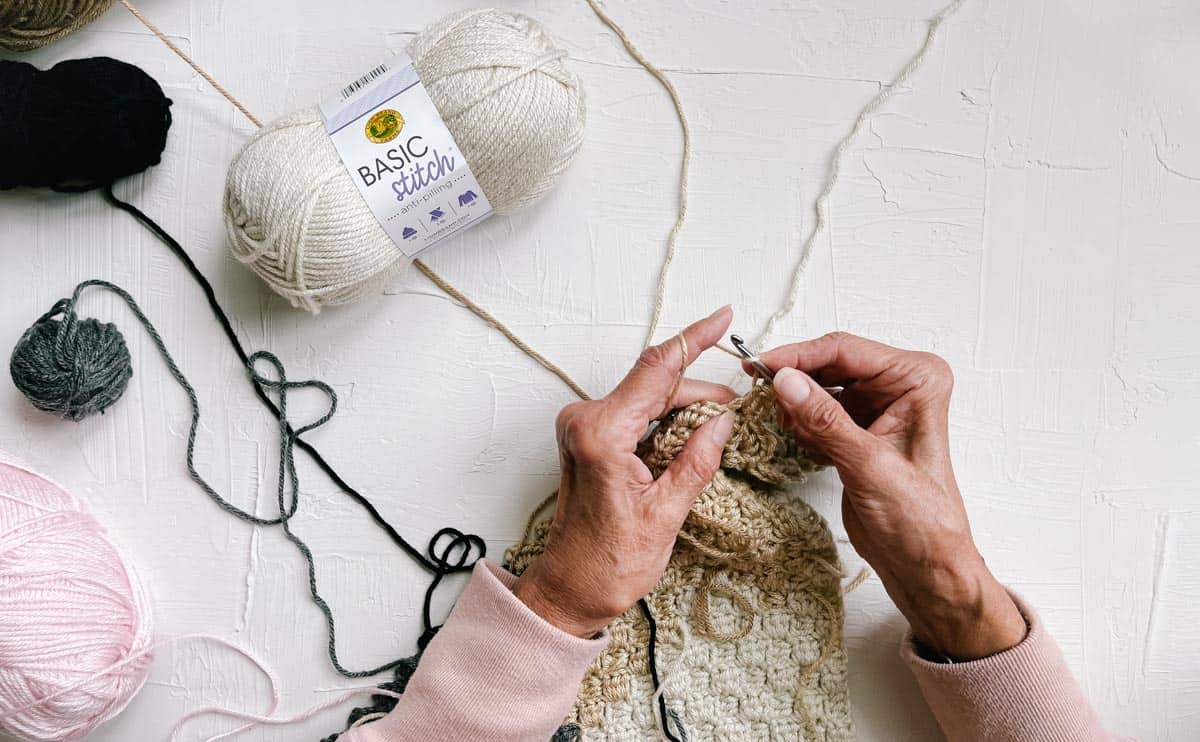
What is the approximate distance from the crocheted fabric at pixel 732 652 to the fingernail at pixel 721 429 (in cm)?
8

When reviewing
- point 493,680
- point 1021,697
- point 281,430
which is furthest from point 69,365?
point 1021,697

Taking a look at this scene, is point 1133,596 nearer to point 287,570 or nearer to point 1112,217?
point 1112,217

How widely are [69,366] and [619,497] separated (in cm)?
59

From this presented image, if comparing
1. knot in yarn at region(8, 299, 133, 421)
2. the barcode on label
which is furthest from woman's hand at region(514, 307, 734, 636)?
knot in yarn at region(8, 299, 133, 421)

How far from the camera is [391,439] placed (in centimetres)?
98

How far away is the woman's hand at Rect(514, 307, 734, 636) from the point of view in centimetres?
82

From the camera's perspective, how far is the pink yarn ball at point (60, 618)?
848 mm

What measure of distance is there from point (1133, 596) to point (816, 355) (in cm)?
48

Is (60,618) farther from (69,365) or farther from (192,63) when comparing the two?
(192,63)

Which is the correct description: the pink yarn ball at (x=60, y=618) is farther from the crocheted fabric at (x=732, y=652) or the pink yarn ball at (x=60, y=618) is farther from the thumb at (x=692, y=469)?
the thumb at (x=692, y=469)

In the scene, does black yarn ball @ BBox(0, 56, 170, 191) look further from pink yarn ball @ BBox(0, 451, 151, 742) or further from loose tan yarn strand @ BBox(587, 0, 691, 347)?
loose tan yarn strand @ BBox(587, 0, 691, 347)

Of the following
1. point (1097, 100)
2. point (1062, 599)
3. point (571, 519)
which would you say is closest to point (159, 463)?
point (571, 519)

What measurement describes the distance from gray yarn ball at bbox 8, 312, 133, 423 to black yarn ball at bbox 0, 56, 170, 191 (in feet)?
0.53

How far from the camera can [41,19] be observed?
3.05ft
